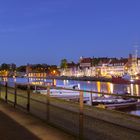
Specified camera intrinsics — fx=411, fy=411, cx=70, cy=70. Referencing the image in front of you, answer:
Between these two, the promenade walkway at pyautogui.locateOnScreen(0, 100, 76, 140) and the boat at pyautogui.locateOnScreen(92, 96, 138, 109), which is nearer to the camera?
the promenade walkway at pyautogui.locateOnScreen(0, 100, 76, 140)

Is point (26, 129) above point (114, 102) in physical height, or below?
above

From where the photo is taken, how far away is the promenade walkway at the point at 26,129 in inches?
362

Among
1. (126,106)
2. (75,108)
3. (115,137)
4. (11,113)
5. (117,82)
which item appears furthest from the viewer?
(117,82)

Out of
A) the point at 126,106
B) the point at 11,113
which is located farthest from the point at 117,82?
the point at 11,113

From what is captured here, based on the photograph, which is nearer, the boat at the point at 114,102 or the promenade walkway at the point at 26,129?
the promenade walkway at the point at 26,129

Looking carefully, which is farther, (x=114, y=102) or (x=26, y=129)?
(x=114, y=102)

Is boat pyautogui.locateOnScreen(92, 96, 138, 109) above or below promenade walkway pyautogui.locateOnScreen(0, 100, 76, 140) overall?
below

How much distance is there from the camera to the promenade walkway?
30.2 feet

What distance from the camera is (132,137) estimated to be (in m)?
8.12

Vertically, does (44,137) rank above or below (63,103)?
below

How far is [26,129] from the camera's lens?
10.3 m

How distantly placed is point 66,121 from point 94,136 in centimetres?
221

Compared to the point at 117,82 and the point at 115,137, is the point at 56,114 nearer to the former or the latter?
the point at 115,137

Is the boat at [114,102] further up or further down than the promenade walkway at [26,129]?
further down
